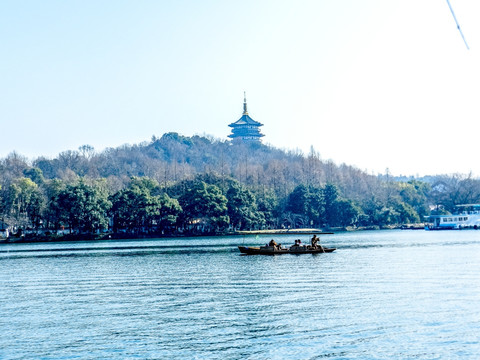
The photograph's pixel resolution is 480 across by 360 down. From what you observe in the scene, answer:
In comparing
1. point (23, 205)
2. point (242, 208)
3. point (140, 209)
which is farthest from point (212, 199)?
point (23, 205)

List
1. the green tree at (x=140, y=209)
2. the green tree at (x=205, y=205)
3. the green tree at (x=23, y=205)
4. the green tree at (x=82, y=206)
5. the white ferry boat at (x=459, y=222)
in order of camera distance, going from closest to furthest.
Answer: the green tree at (x=82, y=206)
the green tree at (x=23, y=205)
the green tree at (x=140, y=209)
the green tree at (x=205, y=205)
the white ferry boat at (x=459, y=222)

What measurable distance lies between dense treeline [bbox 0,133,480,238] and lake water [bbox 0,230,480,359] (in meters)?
53.1

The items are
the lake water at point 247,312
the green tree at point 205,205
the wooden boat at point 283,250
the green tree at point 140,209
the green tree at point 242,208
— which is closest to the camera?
the lake water at point 247,312

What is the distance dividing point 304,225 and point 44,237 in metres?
45.8

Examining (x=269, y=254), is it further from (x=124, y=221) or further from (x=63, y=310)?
(x=124, y=221)

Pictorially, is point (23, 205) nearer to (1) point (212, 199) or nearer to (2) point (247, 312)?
(1) point (212, 199)

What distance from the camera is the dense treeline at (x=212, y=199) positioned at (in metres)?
98.6

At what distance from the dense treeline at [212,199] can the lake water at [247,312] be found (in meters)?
53.1

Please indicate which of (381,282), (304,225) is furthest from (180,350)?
(304,225)

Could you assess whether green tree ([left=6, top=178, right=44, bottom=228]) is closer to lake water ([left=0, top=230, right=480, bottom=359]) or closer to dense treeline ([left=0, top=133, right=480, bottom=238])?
dense treeline ([left=0, top=133, right=480, bottom=238])

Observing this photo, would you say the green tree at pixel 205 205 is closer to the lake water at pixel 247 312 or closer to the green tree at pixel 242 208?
the green tree at pixel 242 208

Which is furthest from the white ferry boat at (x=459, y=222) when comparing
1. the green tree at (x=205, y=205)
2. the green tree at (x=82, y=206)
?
the green tree at (x=82, y=206)

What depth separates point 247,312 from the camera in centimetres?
2658

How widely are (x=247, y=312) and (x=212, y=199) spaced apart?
249 feet
